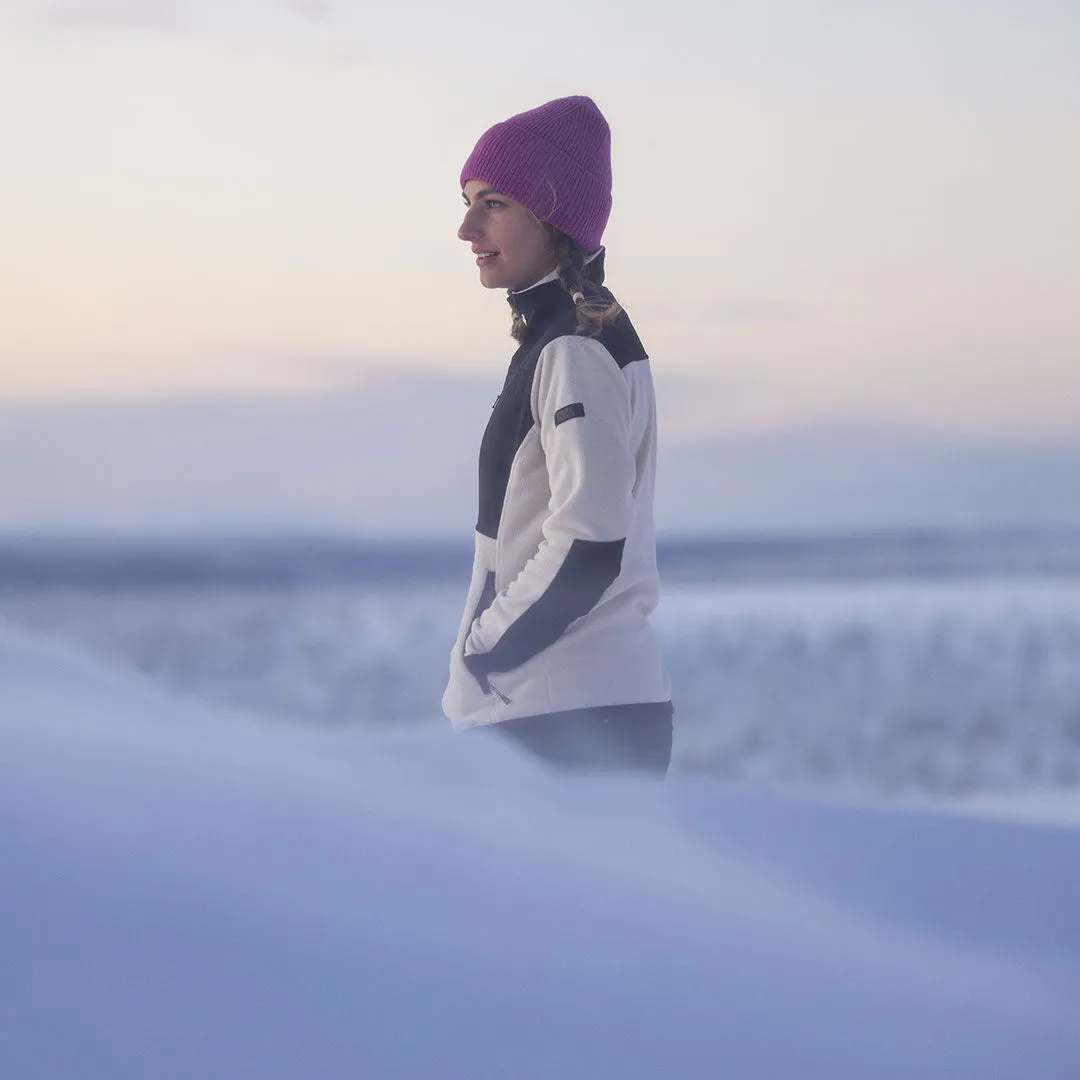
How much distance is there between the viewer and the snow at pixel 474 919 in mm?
408

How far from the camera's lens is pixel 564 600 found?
1.37 meters

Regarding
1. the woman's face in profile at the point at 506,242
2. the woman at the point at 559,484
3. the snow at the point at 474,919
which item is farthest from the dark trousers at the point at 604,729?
the snow at the point at 474,919

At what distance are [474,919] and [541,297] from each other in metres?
1.16

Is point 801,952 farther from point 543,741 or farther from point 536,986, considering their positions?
point 543,741

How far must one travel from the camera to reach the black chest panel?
1454 mm

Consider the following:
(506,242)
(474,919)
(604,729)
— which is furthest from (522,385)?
(474,919)

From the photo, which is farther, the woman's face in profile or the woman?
the woman's face in profile

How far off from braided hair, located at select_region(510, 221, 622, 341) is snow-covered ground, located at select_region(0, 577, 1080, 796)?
5.98 ft

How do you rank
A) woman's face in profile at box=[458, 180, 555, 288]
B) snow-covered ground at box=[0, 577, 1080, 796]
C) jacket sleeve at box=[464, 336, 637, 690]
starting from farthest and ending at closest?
snow-covered ground at box=[0, 577, 1080, 796]
woman's face in profile at box=[458, 180, 555, 288]
jacket sleeve at box=[464, 336, 637, 690]

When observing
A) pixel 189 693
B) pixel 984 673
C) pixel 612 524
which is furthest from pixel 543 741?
pixel 984 673

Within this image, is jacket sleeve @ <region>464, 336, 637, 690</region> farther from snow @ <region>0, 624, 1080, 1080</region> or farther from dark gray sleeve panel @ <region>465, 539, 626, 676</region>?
snow @ <region>0, 624, 1080, 1080</region>

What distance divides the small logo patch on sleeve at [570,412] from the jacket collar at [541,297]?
0.65 feet

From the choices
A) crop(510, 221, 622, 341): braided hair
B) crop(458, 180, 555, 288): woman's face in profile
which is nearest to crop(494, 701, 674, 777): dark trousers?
crop(510, 221, 622, 341): braided hair

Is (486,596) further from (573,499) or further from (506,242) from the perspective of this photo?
(506,242)
